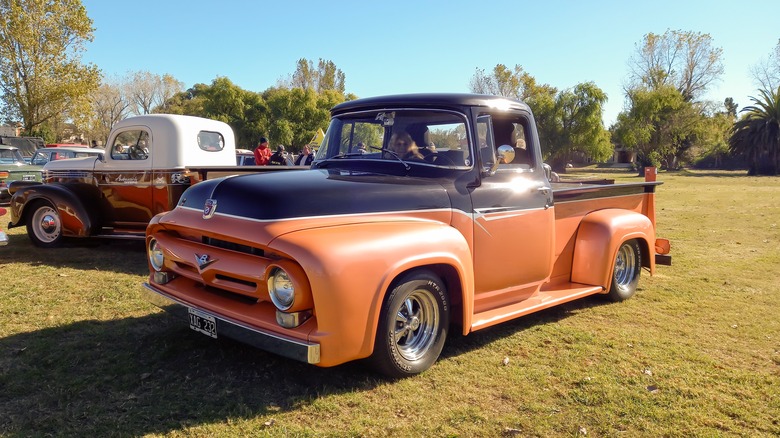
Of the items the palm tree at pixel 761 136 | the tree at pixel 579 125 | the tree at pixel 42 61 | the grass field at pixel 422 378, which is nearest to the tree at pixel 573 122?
the tree at pixel 579 125

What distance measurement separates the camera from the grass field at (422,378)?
3170mm

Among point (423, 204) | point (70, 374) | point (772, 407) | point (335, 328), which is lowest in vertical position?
point (772, 407)

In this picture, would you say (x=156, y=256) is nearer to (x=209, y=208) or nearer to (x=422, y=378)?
(x=209, y=208)

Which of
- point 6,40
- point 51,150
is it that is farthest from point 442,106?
point 6,40

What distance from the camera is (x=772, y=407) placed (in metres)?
3.48

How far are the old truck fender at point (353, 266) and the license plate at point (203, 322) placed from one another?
2.52 feet

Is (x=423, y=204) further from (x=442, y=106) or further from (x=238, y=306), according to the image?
(x=238, y=306)

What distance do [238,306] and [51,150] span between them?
1453 centimetres

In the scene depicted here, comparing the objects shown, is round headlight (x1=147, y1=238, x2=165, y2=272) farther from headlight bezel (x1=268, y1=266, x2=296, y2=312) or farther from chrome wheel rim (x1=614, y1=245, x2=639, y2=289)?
chrome wheel rim (x1=614, y1=245, x2=639, y2=289)

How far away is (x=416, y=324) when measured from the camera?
12.4 ft

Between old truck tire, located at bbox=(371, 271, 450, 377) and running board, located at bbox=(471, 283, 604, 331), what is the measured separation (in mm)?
339

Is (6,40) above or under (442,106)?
above

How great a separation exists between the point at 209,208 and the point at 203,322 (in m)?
0.77

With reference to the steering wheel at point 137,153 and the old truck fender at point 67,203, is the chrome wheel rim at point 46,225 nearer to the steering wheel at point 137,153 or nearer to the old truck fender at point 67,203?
the old truck fender at point 67,203
